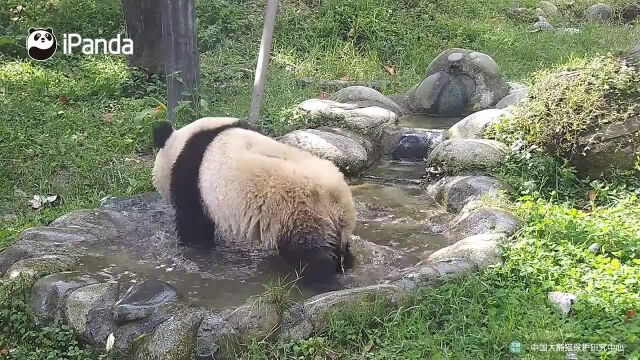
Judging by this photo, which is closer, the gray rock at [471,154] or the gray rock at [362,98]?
the gray rock at [471,154]

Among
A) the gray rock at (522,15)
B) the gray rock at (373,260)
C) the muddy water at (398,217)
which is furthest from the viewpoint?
the gray rock at (522,15)

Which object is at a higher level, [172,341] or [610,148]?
[610,148]

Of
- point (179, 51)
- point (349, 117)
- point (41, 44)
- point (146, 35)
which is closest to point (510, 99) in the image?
point (349, 117)

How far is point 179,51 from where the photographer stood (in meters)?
7.16

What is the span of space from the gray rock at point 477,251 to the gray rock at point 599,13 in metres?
9.63

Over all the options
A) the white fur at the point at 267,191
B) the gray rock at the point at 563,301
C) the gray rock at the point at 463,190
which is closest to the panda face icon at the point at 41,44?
the white fur at the point at 267,191

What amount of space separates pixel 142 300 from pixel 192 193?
1.04m

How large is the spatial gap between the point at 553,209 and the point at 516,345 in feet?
5.40

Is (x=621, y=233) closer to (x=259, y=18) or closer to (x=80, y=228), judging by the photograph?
(x=80, y=228)

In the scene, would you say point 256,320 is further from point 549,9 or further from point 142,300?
point 549,9

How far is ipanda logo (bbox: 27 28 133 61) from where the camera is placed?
8.87m

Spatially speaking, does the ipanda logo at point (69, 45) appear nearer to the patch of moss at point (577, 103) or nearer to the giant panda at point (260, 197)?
the giant panda at point (260, 197)

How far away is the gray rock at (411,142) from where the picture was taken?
673 centimetres

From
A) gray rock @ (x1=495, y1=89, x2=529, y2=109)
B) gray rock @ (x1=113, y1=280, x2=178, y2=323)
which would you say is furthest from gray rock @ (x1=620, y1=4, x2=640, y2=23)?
gray rock @ (x1=113, y1=280, x2=178, y2=323)
